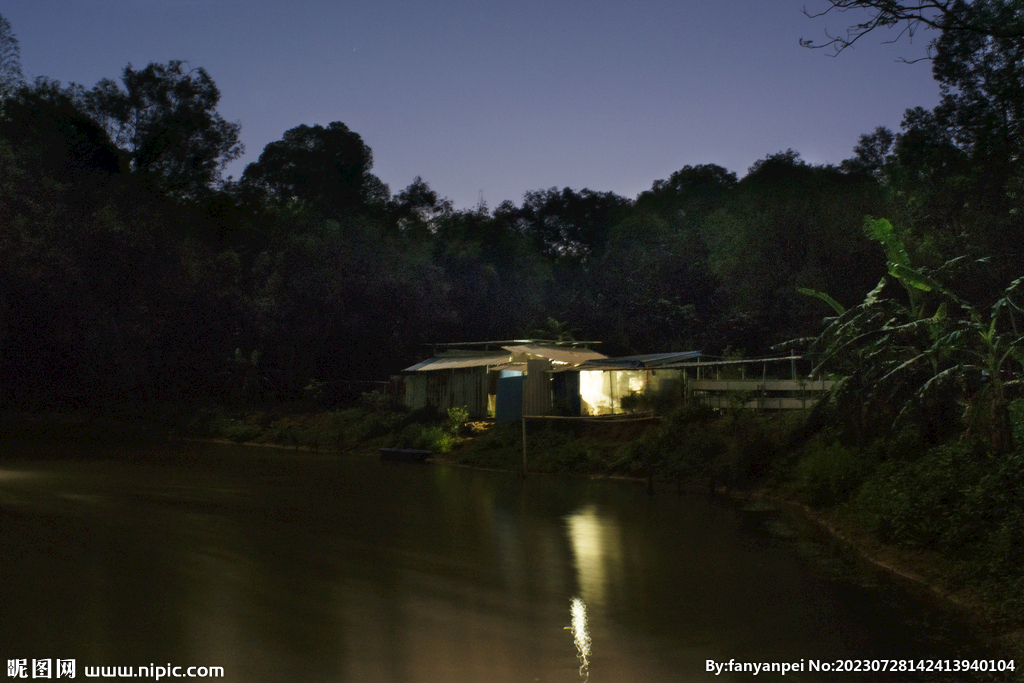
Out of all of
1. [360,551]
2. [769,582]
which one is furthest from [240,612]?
[769,582]

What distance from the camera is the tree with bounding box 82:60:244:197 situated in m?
45.8

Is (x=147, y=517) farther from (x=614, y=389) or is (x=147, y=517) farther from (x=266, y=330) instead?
(x=266, y=330)

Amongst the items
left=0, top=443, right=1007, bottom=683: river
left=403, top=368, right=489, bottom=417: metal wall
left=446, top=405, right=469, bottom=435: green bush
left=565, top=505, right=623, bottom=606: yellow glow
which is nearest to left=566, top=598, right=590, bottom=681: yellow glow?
left=0, top=443, right=1007, bottom=683: river

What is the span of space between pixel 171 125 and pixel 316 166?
11.3m

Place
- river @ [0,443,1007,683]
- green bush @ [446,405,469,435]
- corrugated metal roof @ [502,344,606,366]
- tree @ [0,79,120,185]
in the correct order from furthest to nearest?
tree @ [0,79,120,185], corrugated metal roof @ [502,344,606,366], green bush @ [446,405,469,435], river @ [0,443,1007,683]

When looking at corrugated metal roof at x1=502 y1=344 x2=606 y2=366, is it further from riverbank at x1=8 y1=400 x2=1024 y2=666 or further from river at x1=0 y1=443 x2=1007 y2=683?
river at x1=0 y1=443 x2=1007 y2=683

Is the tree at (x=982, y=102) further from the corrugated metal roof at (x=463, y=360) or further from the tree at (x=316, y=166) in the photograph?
the tree at (x=316, y=166)

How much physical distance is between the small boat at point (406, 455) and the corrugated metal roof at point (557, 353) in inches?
186

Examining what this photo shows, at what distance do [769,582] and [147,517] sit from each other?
1065cm

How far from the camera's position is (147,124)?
46.9 meters

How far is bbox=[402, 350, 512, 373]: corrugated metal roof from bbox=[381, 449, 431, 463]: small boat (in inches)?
165

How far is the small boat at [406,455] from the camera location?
2661 centimetres

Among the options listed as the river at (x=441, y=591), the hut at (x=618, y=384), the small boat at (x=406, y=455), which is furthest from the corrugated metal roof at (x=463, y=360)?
the river at (x=441, y=591)

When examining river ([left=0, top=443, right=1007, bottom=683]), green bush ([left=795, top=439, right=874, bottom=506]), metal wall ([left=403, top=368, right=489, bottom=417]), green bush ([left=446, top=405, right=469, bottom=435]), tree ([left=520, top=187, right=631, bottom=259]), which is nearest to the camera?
river ([left=0, top=443, right=1007, bottom=683])
